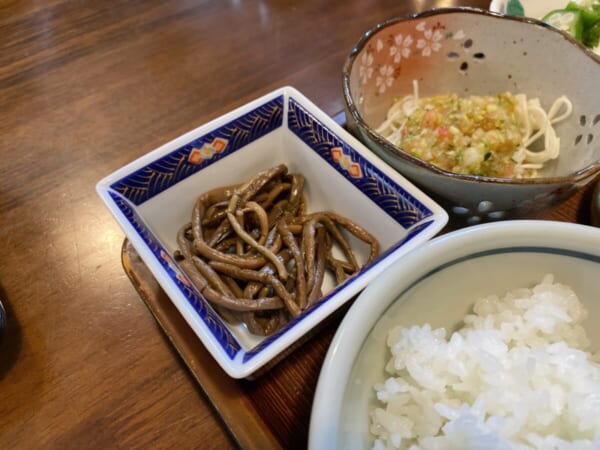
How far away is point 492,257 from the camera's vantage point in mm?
839

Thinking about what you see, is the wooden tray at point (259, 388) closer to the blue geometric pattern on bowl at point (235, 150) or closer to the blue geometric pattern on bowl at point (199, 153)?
the blue geometric pattern on bowl at point (235, 150)

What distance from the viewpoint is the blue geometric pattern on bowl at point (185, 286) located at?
2.82 ft

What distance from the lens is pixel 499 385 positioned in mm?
753

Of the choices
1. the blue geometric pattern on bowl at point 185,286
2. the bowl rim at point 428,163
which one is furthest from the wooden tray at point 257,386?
the bowl rim at point 428,163

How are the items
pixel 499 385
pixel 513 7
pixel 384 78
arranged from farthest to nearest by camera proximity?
pixel 513 7 < pixel 384 78 < pixel 499 385

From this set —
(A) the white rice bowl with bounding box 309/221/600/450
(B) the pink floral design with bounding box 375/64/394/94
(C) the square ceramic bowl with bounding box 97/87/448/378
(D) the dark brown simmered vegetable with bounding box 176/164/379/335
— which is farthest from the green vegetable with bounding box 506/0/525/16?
(A) the white rice bowl with bounding box 309/221/600/450

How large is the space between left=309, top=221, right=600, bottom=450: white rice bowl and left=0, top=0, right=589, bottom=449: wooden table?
0.80 feet

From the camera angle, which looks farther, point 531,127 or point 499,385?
point 531,127

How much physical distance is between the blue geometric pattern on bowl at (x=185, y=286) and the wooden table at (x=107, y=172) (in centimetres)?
14

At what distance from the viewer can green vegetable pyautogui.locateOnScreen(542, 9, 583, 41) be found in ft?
5.37

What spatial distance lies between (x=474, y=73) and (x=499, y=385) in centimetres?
104

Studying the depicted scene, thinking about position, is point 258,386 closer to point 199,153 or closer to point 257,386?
Answer: point 257,386

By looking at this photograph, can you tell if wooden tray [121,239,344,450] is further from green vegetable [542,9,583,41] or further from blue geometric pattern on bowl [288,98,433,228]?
green vegetable [542,9,583,41]

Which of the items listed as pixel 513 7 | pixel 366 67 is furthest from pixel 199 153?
pixel 513 7
